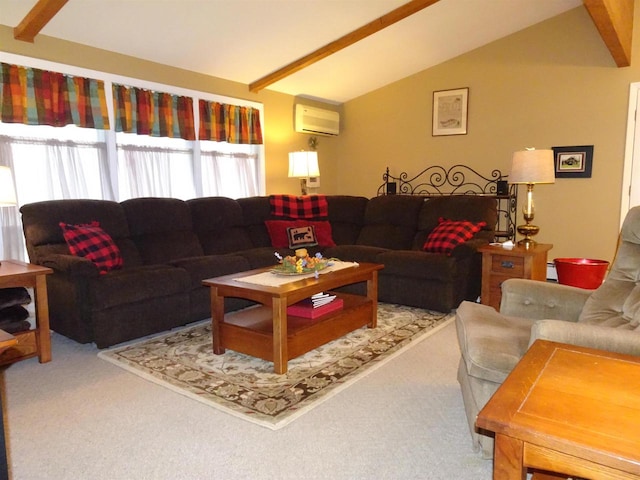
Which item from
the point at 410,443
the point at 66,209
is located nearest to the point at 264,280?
the point at 410,443

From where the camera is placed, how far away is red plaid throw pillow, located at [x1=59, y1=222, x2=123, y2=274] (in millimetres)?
3268

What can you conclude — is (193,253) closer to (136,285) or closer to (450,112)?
(136,285)

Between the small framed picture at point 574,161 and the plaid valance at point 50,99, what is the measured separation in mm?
4680

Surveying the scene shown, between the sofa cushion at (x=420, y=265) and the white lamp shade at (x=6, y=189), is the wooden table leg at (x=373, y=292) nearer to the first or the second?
the sofa cushion at (x=420, y=265)

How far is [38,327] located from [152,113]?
237 cm

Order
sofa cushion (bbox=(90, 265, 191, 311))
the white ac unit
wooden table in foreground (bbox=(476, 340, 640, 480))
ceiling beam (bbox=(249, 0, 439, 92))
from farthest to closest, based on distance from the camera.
Result: the white ac unit
ceiling beam (bbox=(249, 0, 439, 92))
sofa cushion (bbox=(90, 265, 191, 311))
wooden table in foreground (bbox=(476, 340, 640, 480))

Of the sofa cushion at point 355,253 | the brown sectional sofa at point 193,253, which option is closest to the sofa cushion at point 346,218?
the brown sectional sofa at point 193,253

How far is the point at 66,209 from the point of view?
3.54 m

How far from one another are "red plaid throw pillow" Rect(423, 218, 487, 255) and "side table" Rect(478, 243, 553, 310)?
28 cm

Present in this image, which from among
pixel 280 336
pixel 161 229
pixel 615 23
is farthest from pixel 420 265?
pixel 615 23

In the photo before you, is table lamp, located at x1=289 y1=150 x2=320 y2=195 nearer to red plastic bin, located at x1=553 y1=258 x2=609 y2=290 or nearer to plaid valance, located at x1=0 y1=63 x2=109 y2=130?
plaid valance, located at x1=0 y1=63 x2=109 y2=130

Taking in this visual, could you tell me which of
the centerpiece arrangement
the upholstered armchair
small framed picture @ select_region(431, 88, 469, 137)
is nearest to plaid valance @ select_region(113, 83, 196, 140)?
the centerpiece arrangement

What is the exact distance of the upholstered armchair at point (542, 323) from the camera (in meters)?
1.63

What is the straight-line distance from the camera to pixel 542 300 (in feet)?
7.77
